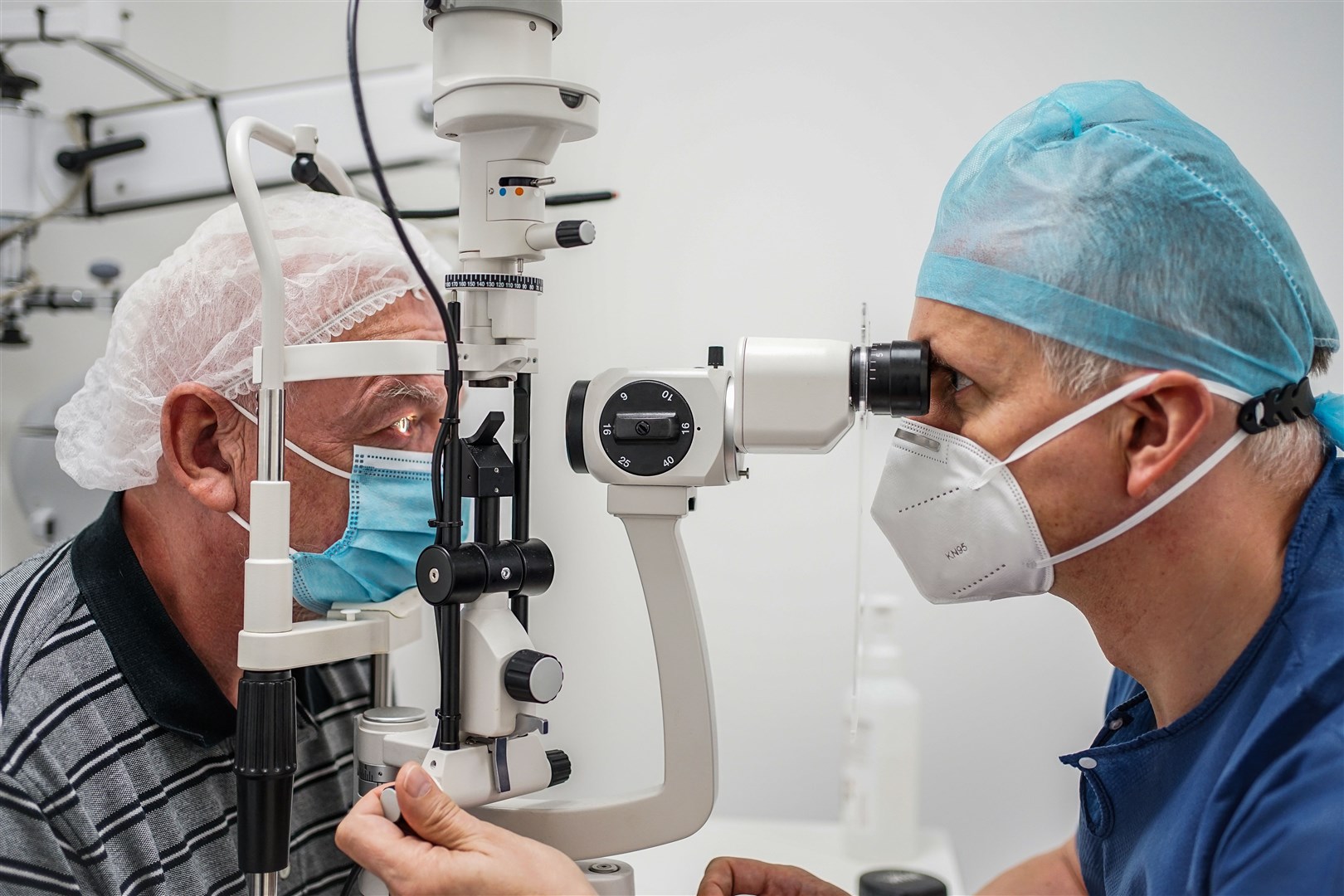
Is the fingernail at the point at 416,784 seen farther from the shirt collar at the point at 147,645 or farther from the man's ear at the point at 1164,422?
the man's ear at the point at 1164,422

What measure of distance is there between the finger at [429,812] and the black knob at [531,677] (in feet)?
0.31

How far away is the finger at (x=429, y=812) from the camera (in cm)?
78

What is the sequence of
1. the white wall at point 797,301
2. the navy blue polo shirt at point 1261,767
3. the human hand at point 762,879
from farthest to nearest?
the white wall at point 797,301
the human hand at point 762,879
the navy blue polo shirt at point 1261,767

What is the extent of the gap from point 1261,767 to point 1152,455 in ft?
0.80

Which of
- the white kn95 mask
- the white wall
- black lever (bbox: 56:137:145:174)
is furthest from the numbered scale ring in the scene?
black lever (bbox: 56:137:145:174)

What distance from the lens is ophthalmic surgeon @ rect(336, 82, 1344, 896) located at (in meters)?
0.77

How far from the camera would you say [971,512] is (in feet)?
2.80

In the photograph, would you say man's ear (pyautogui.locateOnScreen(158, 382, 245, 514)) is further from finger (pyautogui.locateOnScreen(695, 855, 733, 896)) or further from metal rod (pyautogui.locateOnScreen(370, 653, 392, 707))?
finger (pyautogui.locateOnScreen(695, 855, 733, 896))

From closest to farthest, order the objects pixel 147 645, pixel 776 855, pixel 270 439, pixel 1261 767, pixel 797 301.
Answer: pixel 1261 767 → pixel 270 439 → pixel 147 645 → pixel 776 855 → pixel 797 301

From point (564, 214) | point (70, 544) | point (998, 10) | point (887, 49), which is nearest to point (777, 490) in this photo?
point (564, 214)

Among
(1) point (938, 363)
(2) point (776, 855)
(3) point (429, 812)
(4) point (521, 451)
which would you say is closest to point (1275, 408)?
(1) point (938, 363)

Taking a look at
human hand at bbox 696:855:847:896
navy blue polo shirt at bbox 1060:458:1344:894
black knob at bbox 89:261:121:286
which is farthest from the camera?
black knob at bbox 89:261:121:286

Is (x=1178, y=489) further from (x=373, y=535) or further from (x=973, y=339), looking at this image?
(x=373, y=535)

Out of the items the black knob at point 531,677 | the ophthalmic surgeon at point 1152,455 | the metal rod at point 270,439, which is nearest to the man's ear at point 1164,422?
the ophthalmic surgeon at point 1152,455
